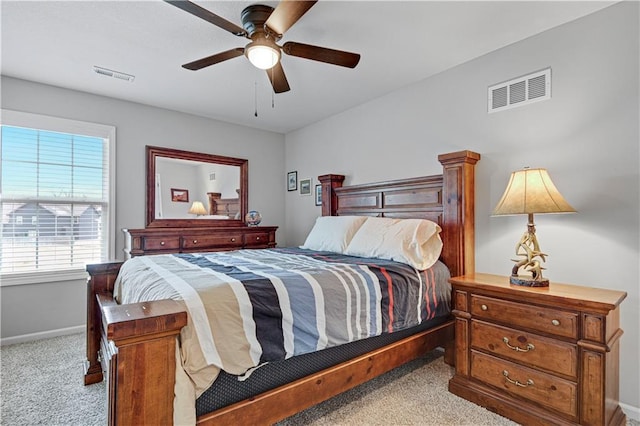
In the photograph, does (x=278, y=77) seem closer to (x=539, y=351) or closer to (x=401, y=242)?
(x=401, y=242)

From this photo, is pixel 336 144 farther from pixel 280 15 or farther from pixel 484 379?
pixel 484 379

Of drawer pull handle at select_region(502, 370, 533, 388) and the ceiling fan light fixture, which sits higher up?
the ceiling fan light fixture

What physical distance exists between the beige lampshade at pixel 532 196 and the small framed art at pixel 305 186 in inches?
113

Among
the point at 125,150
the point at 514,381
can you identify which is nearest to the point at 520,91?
→ the point at 514,381

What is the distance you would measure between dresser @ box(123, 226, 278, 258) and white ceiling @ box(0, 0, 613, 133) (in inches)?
60.1

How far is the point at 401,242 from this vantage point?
8.23 ft

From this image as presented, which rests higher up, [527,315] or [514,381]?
[527,315]

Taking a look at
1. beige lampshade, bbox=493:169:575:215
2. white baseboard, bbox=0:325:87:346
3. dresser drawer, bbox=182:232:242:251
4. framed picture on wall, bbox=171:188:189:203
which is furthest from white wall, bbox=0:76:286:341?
beige lampshade, bbox=493:169:575:215

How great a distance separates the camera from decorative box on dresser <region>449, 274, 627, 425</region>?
1.62 meters

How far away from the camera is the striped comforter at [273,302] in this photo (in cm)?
134

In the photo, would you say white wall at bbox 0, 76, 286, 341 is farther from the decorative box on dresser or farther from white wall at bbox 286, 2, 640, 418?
the decorative box on dresser

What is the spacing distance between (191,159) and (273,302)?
3.19 m

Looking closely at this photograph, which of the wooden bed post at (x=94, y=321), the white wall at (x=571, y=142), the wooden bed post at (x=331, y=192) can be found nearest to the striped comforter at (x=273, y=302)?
the wooden bed post at (x=94, y=321)

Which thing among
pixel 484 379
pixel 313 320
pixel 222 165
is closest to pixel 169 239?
pixel 222 165
